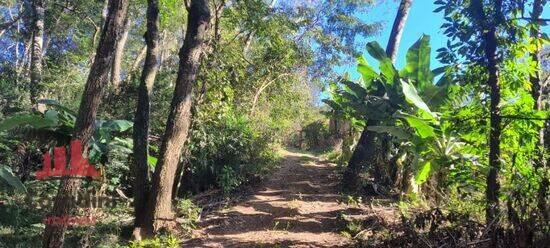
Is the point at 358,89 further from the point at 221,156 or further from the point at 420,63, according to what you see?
the point at 221,156

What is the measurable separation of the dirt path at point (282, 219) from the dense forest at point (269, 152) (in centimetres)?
4

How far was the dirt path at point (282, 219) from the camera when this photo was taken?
5742 mm

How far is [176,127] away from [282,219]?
2.06 meters

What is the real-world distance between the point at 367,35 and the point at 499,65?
1302cm

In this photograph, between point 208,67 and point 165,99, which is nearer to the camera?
point 208,67

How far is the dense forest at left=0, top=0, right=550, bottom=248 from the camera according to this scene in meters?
4.07

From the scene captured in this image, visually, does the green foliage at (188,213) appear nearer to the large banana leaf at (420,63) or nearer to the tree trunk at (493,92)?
the tree trunk at (493,92)

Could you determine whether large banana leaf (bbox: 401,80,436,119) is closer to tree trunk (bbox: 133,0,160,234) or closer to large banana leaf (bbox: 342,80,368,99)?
large banana leaf (bbox: 342,80,368,99)

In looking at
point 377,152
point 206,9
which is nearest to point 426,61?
point 377,152

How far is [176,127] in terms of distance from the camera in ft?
19.7

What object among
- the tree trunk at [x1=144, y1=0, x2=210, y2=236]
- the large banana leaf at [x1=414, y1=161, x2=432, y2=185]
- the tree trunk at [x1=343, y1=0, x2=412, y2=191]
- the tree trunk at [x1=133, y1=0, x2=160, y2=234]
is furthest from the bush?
the large banana leaf at [x1=414, y1=161, x2=432, y2=185]

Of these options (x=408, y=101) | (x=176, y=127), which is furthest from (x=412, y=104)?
(x=176, y=127)

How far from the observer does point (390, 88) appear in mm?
7355

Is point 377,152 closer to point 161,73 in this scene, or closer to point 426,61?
point 426,61
